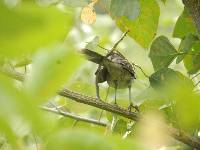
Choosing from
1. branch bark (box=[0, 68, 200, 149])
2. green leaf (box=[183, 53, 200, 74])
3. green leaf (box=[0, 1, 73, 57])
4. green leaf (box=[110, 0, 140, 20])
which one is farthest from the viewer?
green leaf (box=[183, 53, 200, 74])

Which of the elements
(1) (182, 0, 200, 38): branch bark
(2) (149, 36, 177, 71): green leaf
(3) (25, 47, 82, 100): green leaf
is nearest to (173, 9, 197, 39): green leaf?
(2) (149, 36, 177, 71): green leaf

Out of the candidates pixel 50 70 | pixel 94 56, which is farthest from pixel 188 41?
pixel 50 70

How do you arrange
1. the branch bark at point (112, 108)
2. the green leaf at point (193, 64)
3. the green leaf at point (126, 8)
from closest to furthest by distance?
the branch bark at point (112, 108)
the green leaf at point (126, 8)
the green leaf at point (193, 64)

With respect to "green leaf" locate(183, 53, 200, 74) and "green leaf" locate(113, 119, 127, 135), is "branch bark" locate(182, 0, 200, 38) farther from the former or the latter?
"green leaf" locate(113, 119, 127, 135)

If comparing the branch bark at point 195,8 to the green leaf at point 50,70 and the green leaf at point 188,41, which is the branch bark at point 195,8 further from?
the green leaf at point 50,70

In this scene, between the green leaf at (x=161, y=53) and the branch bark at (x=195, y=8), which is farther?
the green leaf at (x=161, y=53)

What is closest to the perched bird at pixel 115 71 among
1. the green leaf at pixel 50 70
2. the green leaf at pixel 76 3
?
the green leaf at pixel 76 3

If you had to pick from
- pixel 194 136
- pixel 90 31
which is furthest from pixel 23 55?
pixel 90 31
